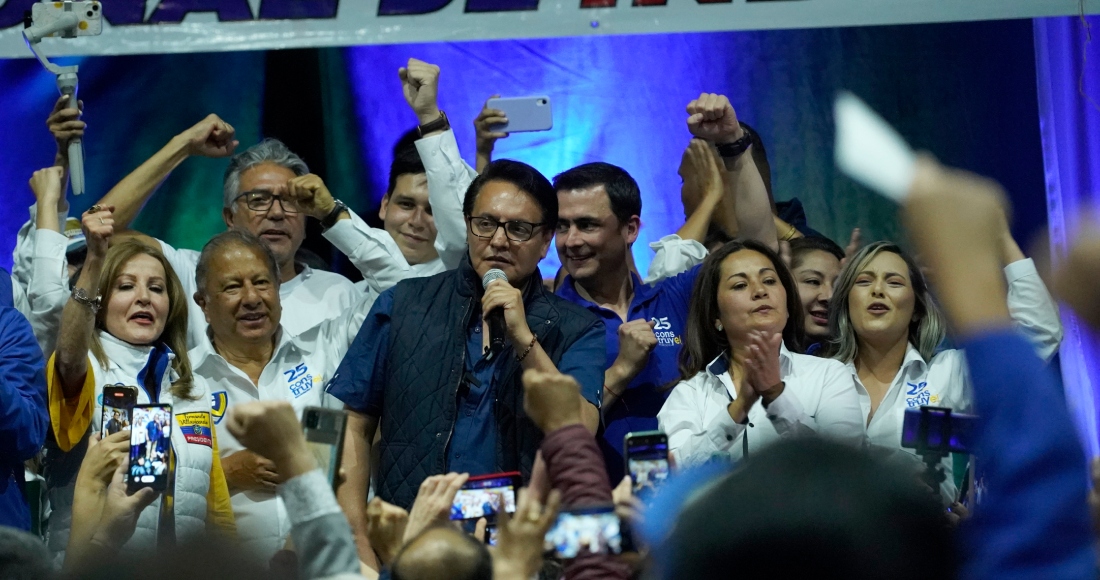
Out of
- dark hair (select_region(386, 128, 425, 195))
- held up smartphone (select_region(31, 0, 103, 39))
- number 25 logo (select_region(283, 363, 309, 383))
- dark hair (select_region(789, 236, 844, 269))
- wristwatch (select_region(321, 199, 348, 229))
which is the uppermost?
held up smartphone (select_region(31, 0, 103, 39))

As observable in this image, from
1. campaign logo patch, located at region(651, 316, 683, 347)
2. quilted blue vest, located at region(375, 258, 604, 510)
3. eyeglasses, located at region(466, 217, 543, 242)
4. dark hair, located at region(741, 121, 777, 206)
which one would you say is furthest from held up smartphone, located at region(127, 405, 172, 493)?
dark hair, located at region(741, 121, 777, 206)

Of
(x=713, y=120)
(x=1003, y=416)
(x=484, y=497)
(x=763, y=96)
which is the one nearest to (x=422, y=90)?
(x=713, y=120)

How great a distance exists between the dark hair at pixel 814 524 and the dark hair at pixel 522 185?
8.36 ft

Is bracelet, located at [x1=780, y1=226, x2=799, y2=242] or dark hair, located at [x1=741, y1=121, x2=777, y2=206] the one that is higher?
dark hair, located at [x1=741, y1=121, x2=777, y2=206]

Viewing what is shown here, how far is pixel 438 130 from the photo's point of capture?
3.93 meters

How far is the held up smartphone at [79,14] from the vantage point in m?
4.17

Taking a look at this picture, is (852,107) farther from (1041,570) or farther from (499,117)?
(499,117)

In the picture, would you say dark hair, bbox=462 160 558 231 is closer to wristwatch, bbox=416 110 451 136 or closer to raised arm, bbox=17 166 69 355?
wristwatch, bbox=416 110 451 136

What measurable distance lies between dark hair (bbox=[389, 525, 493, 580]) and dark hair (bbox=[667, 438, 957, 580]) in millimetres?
806

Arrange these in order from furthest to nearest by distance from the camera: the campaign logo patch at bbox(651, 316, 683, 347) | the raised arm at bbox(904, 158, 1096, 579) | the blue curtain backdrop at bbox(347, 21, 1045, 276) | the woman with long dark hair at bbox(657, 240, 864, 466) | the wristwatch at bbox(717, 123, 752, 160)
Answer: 1. the blue curtain backdrop at bbox(347, 21, 1045, 276)
2. the wristwatch at bbox(717, 123, 752, 160)
3. the campaign logo patch at bbox(651, 316, 683, 347)
4. the woman with long dark hair at bbox(657, 240, 864, 466)
5. the raised arm at bbox(904, 158, 1096, 579)

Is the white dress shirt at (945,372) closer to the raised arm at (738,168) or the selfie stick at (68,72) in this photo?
the raised arm at (738,168)

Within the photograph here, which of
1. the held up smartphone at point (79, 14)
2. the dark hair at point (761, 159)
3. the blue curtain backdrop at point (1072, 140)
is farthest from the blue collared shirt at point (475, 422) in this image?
the blue curtain backdrop at point (1072, 140)

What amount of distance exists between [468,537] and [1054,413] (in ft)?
3.13

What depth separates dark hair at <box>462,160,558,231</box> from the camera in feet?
11.4
